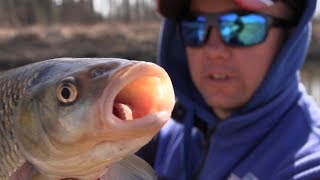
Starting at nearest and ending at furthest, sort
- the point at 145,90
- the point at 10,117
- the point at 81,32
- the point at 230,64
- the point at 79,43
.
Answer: the point at 145,90 < the point at 10,117 < the point at 230,64 < the point at 79,43 < the point at 81,32

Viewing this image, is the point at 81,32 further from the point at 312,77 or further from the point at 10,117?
the point at 10,117

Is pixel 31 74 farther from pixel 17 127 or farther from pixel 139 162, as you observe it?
pixel 139 162

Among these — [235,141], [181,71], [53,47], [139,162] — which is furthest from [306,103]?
[53,47]

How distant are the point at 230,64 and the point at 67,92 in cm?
110

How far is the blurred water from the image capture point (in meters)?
10.3

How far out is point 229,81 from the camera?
2496mm

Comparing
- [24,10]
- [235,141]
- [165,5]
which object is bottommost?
[24,10]

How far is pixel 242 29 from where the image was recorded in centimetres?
252

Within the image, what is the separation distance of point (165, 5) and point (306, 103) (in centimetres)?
71

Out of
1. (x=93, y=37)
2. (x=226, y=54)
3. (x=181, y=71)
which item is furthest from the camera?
(x=93, y=37)

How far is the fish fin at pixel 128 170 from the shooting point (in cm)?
→ 162

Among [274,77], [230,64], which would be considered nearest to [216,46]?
[230,64]

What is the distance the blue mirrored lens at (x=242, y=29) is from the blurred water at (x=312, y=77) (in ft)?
22.3

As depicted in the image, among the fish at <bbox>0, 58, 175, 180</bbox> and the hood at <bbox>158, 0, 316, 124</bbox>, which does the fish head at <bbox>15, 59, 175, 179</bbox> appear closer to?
the fish at <bbox>0, 58, 175, 180</bbox>
